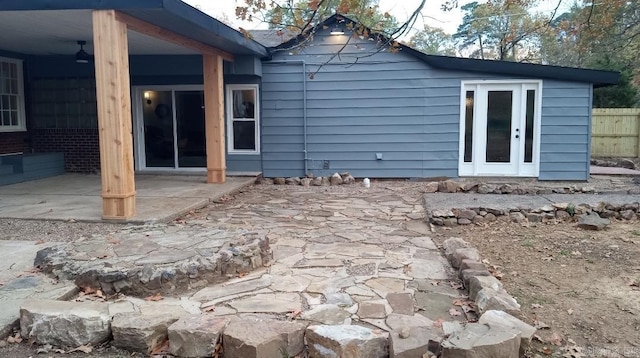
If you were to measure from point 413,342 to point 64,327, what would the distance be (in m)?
2.16

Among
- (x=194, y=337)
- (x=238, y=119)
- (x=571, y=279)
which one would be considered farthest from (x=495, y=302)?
(x=238, y=119)

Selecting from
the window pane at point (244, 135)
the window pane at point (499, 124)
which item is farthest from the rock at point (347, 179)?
the window pane at point (499, 124)

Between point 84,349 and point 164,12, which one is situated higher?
point 164,12

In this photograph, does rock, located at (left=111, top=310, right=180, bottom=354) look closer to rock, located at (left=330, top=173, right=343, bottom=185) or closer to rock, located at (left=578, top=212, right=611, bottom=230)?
rock, located at (left=578, top=212, right=611, bottom=230)

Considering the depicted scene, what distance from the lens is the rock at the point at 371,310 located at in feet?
11.1

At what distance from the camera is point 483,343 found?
8.57 ft

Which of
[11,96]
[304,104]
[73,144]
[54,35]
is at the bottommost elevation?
[73,144]

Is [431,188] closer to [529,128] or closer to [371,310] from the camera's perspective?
[529,128]

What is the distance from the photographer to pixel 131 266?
3.85 metres

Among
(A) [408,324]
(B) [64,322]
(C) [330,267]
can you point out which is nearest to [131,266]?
(B) [64,322]

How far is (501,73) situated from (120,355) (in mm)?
9133

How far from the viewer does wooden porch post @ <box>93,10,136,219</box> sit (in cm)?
557

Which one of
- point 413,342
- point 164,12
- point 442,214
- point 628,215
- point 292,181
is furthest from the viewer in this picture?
point 292,181

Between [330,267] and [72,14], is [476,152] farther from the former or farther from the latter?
[72,14]
